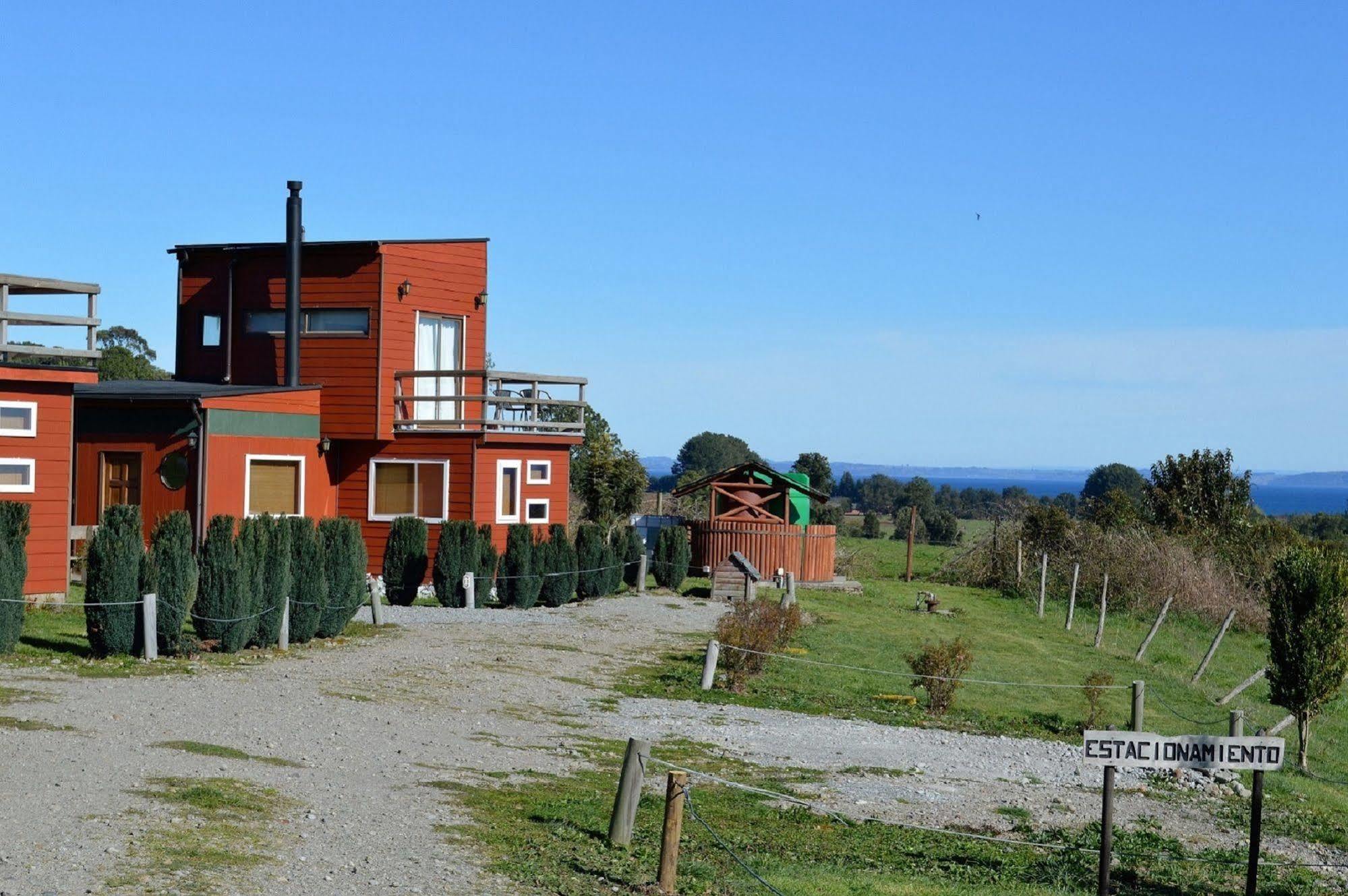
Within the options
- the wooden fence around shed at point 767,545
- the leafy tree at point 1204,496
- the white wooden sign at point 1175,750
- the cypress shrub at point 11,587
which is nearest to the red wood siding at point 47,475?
the cypress shrub at point 11,587

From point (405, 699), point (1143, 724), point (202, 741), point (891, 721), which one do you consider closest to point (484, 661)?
point (405, 699)

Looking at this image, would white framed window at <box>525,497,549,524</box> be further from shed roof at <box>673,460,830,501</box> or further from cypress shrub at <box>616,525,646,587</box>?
shed roof at <box>673,460,830,501</box>

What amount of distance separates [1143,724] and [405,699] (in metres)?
10.6

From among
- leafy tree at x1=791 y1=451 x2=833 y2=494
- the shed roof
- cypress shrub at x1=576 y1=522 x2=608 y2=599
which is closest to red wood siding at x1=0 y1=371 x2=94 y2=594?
cypress shrub at x1=576 y1=522 x2=608 y2=599

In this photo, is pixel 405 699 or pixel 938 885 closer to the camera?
pixel 938 885

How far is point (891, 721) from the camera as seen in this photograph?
61.2ft

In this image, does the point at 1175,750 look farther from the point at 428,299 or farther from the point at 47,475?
the point at 428,299

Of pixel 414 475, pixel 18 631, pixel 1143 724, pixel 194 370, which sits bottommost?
pixel 1143 724

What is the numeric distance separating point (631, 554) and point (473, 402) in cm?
488

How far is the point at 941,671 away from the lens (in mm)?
20172

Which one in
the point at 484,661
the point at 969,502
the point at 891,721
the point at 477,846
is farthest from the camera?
the point at 969,502

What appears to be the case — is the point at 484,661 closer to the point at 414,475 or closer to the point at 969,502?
the point at 414,475

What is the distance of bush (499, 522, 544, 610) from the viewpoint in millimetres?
26812

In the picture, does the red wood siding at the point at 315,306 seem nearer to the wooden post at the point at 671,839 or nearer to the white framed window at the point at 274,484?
the white framed window at the point at 274,484
